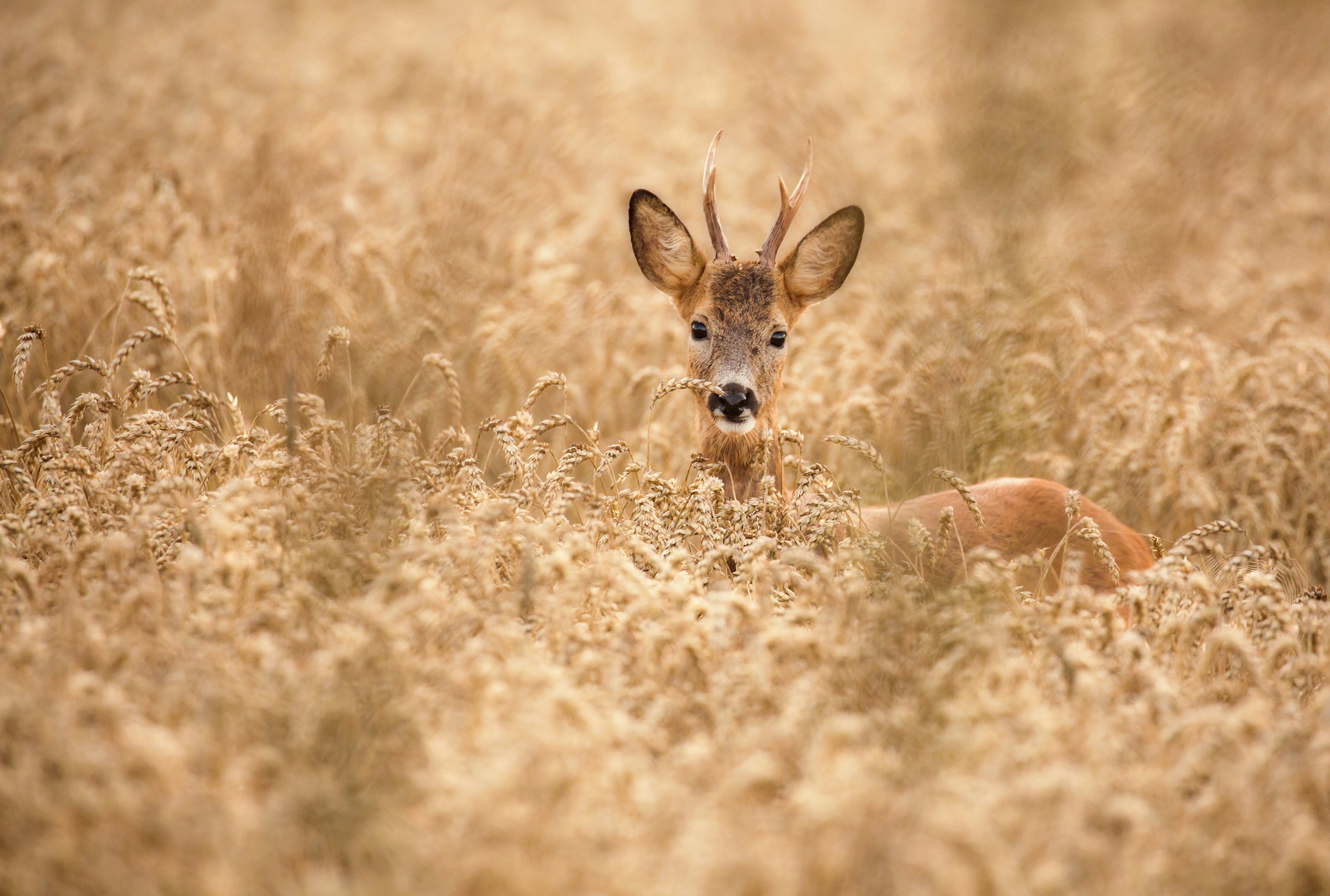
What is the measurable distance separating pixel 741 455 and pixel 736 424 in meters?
0.37

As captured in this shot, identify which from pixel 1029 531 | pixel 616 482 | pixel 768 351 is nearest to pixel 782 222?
pixel 768 351

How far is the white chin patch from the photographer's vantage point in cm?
463

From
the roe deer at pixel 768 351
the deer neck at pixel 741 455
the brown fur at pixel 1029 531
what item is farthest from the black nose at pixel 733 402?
the brown fur at pixel 1029 531

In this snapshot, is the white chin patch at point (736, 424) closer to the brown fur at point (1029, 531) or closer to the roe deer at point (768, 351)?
the roe deer at point (768, 351)

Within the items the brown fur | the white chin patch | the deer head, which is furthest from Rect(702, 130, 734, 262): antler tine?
the brown fur

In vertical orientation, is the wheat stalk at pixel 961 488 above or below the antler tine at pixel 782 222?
below

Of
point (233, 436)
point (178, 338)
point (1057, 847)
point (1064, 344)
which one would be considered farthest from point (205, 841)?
point (1064, 344)

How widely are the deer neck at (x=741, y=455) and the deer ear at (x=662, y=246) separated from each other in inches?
29.5

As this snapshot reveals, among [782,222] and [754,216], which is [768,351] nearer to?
[782,222]

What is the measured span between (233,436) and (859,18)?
15925mm

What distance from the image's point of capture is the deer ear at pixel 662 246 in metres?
5.18

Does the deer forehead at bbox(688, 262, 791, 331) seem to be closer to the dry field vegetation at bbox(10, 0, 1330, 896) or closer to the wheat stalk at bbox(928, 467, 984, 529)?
the dry field vegetation at bbox(10, 0, 1330, 896)

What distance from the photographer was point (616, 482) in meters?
4.52

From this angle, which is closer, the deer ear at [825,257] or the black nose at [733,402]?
the black nose at [733,402]
